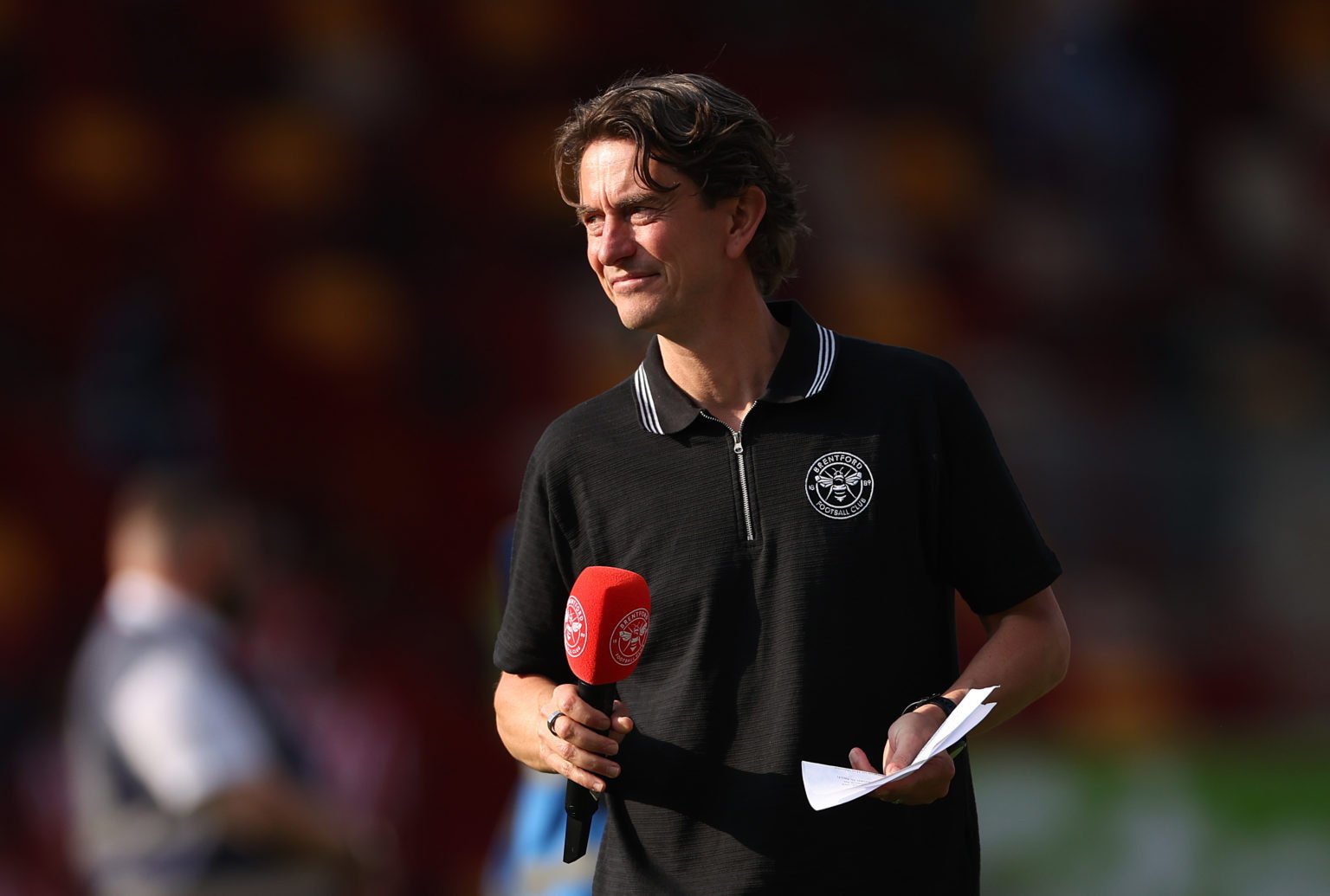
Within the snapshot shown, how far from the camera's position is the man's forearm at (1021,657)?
5.57ft

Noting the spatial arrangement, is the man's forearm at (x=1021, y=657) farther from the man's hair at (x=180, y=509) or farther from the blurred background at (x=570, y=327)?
the blurred background at (x=570, y=327)

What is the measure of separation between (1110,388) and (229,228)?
415cm

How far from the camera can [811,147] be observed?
24.9 feet

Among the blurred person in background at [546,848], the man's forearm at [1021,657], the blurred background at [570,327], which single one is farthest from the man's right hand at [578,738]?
the blurred background at [570,327]

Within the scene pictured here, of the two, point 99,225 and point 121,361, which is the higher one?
point 99,225

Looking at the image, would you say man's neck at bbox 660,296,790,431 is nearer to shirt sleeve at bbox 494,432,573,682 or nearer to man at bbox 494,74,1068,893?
man at bbox 494,74,1068,893

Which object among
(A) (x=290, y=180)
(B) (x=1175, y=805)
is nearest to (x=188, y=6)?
(A) (x=290, y=180)

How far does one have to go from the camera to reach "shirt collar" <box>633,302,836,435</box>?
1.76 metres

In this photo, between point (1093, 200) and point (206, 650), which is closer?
point (206, 650)

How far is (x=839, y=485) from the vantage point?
1700mm

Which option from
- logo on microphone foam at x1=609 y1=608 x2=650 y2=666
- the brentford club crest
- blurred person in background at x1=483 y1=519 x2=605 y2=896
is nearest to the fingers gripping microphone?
logo on microphone foam at x1=609 y1=608 x2=650 y2=666

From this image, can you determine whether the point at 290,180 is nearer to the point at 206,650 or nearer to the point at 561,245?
the point at 561,245

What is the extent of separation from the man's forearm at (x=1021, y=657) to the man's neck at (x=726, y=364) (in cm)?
37

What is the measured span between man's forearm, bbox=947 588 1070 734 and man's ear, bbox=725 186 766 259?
507mm
